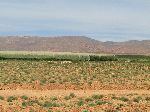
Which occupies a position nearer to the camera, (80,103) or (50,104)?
(50,104)

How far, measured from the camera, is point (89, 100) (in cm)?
2812

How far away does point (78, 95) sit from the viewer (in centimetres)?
3139

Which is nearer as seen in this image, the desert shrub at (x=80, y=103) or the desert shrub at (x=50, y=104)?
the desert shrub at (x=50, y=104)

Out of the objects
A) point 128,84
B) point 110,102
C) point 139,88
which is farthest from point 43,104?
point 128,84

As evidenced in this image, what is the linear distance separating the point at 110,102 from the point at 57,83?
16.0 m

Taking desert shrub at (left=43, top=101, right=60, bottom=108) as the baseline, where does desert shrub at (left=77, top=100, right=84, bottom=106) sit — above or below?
above

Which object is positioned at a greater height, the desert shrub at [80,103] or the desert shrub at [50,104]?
the desert shrub at [80,103]

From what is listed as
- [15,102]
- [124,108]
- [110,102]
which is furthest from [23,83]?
[124,108]

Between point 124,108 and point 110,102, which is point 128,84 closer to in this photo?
point 110,102

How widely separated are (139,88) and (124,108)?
48.1 ft

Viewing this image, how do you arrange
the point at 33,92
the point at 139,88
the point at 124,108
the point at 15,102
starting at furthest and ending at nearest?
the point at 139,88, the point at 33,92, the point at 15,102, the point at 124,108

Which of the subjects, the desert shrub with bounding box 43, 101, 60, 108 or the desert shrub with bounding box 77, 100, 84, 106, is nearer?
the desert shrub with bounding box 43, 101, 60, 108

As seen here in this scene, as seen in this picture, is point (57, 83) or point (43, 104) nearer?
point (43, 104)

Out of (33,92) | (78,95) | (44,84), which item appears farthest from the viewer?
(44,84)
